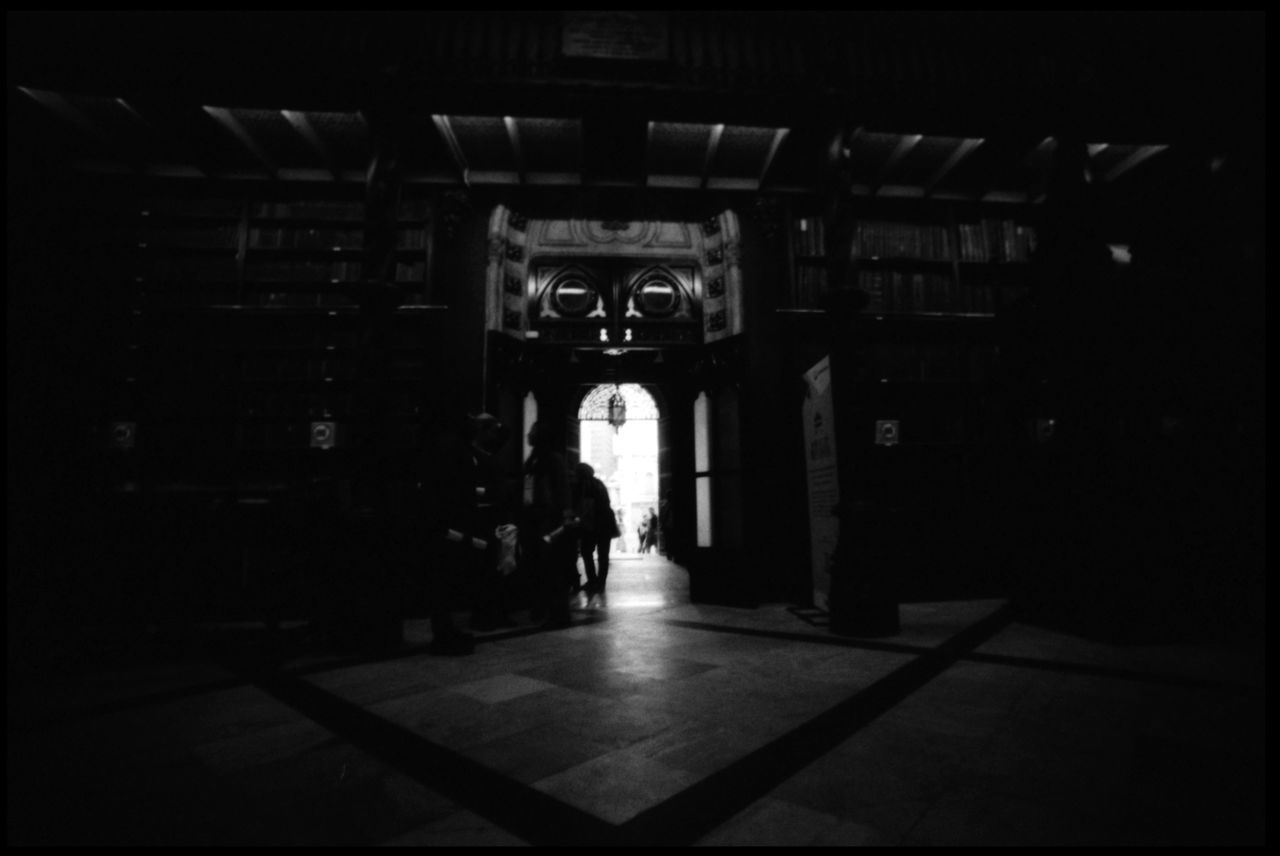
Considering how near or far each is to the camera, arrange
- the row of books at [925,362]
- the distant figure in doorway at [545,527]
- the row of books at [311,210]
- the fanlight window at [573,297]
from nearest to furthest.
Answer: the distant figure in doorway at [545,527] < the row of books at [311,210] < the row of books at [925,362] < the fanlight window at [573,297]

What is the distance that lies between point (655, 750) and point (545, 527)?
2.41 meters

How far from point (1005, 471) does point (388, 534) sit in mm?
4795

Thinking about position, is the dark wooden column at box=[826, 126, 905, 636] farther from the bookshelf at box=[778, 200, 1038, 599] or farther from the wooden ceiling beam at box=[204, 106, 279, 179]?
the wooden ceiling beam at box=[204, 106, 279, 179]

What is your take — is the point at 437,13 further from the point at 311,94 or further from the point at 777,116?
the point at 777,116

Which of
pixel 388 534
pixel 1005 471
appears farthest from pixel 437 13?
pixel 1005 471

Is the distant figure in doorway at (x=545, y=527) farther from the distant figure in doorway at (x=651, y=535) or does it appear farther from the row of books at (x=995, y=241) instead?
the distant figure in doorway at (x=651, y=535)

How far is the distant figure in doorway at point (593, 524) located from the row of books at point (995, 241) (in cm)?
434

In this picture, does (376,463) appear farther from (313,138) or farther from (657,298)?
(657,298)

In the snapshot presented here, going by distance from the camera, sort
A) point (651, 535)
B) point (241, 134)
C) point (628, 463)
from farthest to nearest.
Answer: point (628, 463) < point (651, 535) < point (241, 134)

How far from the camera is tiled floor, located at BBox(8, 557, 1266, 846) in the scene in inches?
44.1

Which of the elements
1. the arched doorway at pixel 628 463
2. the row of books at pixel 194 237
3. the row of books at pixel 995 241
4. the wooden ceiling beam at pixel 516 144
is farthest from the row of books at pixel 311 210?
the arched doorway at pixel 628 463

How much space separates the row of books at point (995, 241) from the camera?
16.8 ft

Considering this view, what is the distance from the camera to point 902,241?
511 cm

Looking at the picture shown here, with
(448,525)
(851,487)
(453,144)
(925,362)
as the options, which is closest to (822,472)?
(851,487)
